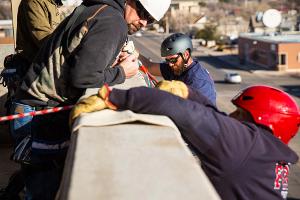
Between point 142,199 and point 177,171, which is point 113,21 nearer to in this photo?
point 177,171

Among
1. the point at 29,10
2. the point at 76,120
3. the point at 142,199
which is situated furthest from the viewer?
the point at 29,10

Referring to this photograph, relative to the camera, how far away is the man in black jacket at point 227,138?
2.79 m

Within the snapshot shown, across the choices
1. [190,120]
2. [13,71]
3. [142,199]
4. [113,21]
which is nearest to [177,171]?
[142,199]

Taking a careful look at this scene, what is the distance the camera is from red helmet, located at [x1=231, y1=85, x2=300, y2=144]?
3.56 m

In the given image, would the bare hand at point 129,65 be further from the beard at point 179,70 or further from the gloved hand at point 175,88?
the beard at point 179,70

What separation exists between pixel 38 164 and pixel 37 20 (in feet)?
5.73

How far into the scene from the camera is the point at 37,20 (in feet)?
16.5

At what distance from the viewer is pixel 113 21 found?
345 cm

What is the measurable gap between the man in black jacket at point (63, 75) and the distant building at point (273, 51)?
182ft

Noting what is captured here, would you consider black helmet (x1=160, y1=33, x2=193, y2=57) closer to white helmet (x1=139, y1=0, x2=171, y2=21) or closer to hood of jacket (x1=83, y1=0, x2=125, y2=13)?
white helmet (x1=139, y1=0, x2=171, y2=21)

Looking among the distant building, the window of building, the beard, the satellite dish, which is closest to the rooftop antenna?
the satellite dish

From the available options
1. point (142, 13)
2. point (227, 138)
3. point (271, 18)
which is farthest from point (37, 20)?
point (271, 18)

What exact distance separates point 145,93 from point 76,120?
1.18ft

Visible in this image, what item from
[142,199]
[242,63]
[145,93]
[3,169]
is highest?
[145,93]
